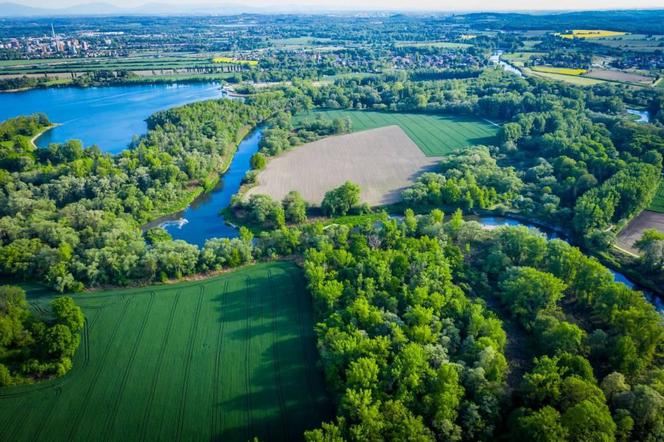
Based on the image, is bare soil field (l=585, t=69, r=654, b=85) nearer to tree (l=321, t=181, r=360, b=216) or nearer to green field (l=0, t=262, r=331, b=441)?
tree (l=321, t=181, r=360, b=216)

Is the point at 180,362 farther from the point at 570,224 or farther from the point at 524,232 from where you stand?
the point at 570,224

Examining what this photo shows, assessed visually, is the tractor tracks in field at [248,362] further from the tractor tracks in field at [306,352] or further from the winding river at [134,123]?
the winding river at [134,123]

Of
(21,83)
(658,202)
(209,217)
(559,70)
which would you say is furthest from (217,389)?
(21,83)

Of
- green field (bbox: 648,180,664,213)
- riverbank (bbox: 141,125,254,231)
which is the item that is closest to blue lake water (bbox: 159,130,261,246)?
riverbank (bbox: 141,125,254,231)

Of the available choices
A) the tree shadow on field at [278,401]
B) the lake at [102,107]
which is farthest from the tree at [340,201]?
the lake at [102,107]

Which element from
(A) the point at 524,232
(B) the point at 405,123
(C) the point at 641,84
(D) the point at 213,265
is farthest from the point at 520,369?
(C) the point at 641,84

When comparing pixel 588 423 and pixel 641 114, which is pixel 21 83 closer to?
pixel 588 423
